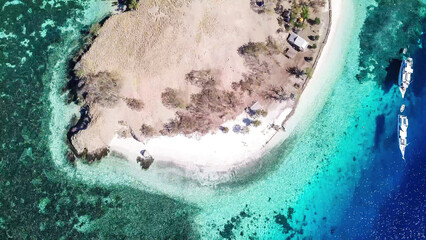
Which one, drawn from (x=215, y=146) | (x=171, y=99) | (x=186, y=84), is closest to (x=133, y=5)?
(x=186, y=84)

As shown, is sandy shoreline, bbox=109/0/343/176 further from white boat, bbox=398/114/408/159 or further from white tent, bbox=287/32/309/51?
white boat, bbox=398/114/408/159

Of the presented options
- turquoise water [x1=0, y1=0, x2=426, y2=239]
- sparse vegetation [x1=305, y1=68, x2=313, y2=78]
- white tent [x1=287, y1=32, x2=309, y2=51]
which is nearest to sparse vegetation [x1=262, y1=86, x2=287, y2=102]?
sparse vegetation [x1=305, y1=68, x2=313, y2=78]

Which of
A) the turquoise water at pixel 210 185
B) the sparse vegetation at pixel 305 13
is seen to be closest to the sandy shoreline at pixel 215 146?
the turquoise water at pixel 210 185

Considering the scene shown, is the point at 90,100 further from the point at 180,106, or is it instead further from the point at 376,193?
the point at 376,193

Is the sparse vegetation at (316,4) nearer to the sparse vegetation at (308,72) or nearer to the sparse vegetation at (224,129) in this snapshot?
the sparse vegetation at (308,72)

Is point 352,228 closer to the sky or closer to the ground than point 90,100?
closer to the ground

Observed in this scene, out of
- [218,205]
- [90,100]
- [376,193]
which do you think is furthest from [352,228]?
[90,100]

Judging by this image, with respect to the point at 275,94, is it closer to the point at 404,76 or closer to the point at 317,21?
the point at 317,21
